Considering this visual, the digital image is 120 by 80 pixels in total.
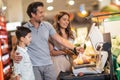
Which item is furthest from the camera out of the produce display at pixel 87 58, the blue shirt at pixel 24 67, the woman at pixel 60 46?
the woman at pixel 60 46

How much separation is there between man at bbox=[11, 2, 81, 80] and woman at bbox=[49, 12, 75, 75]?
0.14 m

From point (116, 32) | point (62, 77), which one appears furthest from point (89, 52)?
point (116, 32)

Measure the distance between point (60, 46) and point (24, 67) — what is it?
751 mm

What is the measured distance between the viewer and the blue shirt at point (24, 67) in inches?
134

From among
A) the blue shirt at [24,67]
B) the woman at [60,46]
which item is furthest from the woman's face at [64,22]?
the blue shirt at [24,67]

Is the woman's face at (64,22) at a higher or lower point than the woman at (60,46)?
higher

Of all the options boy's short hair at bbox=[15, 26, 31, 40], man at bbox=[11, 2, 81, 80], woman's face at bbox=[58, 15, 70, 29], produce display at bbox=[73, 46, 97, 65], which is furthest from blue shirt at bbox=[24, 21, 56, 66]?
produce display at bbox=[73, 46, 97, 65]

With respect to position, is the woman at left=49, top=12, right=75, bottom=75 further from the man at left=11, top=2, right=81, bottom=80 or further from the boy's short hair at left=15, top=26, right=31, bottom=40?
the boy's short hair at left=15, top=26, right=31, bottom=40

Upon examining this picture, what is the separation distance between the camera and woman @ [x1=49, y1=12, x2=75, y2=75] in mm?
3893

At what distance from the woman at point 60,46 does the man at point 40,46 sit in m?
0.14

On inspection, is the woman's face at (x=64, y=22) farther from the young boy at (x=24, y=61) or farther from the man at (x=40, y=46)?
the young boy at (x=24, y=61)

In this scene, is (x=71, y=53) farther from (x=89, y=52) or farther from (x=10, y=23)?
(x=10, y=23)

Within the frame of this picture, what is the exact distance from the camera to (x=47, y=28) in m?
3.81

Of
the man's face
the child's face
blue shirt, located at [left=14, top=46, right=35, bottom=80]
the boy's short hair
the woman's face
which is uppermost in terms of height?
the man's face
